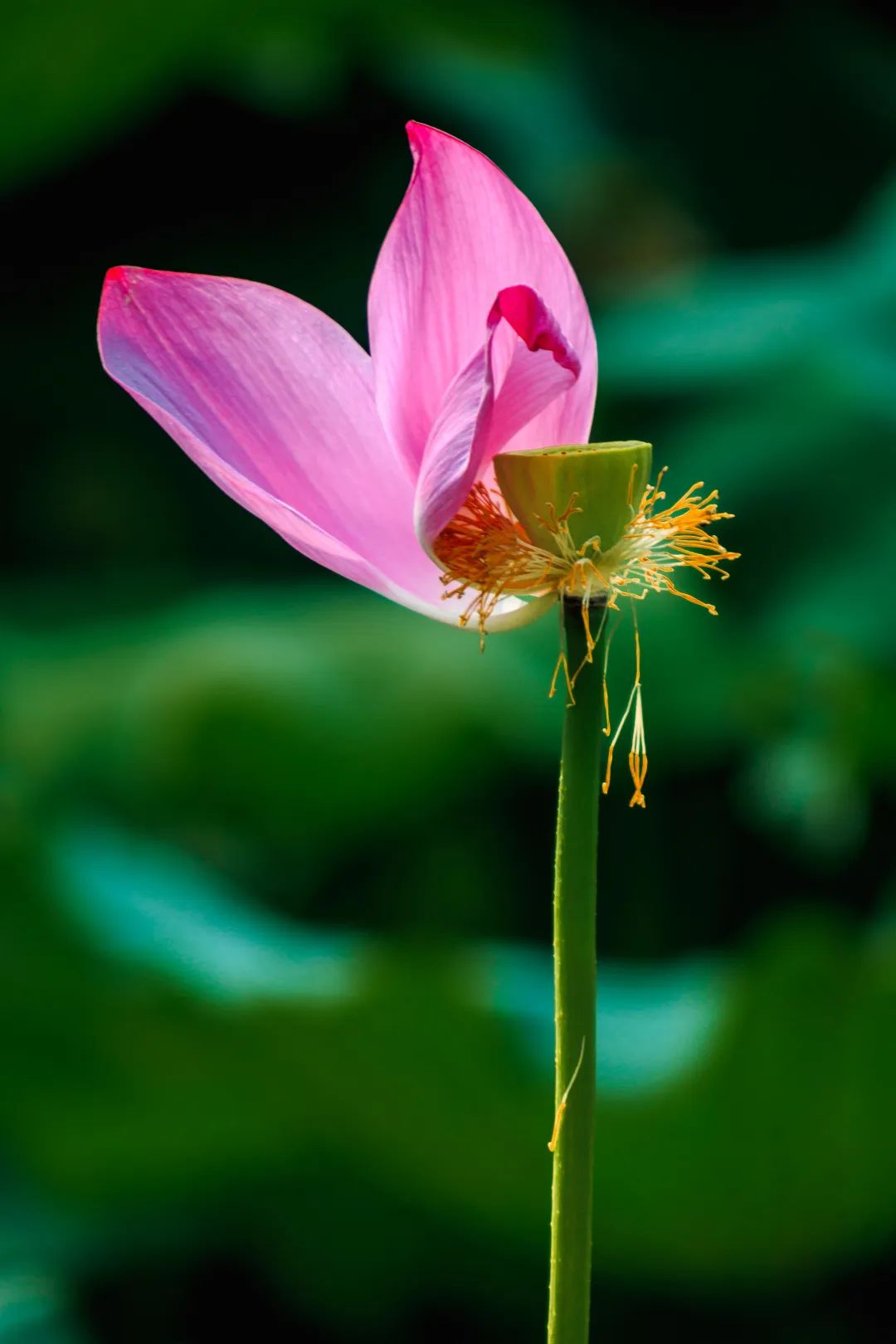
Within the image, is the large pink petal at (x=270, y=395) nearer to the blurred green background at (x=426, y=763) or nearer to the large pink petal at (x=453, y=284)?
the large pink petal at (x=453, y=284)

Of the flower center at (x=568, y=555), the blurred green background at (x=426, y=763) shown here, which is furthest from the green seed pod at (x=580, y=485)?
the blurred green background at (x=426, y=763)

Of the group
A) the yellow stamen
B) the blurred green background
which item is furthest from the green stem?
the blurred green background

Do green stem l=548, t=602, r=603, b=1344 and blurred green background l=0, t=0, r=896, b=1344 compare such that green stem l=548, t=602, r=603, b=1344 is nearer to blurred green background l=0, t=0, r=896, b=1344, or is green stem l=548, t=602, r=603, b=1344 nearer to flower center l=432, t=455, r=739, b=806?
flower center l=432, t=455, r=739, b=806

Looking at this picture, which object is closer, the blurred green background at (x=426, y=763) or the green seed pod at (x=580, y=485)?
the green seed pod at (x=580, y=485)

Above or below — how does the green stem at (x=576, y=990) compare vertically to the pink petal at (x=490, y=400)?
below

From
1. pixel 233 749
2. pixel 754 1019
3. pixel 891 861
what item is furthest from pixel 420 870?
pixel 754 1019

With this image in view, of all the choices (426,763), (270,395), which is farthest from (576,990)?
(426,763)

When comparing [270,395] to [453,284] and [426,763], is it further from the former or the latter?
[426,763]

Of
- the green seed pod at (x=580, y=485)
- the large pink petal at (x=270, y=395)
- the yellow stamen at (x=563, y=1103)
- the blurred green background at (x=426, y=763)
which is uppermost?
the blurred green background at (x=426, y=763)
